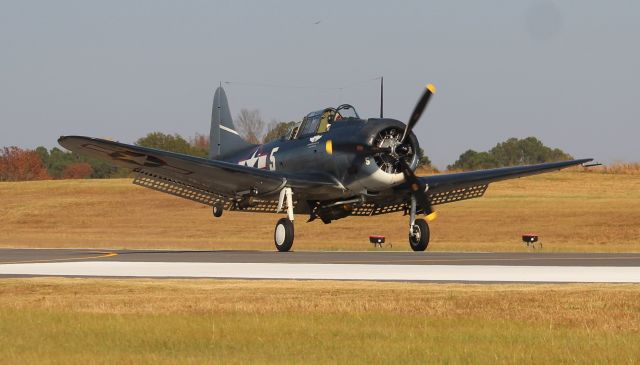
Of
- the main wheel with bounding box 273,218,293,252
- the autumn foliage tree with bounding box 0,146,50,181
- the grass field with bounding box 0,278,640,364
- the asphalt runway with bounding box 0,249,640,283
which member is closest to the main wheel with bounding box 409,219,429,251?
the asphalt runway with bounding box 0,249,640,283

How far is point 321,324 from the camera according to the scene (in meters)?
14.2

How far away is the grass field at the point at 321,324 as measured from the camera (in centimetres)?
1175

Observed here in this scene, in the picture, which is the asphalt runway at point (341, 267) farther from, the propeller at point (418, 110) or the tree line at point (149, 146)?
the tree line at point (149, 146)

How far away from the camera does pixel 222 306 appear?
16297mm

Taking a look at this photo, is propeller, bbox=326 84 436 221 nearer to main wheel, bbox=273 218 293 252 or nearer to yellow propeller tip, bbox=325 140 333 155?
yellow propeller tip, bbox=325 140 333 155

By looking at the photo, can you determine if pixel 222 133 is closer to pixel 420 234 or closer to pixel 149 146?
pixel 420 234

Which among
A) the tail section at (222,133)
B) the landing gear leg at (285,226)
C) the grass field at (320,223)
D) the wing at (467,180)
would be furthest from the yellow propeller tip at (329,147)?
the grass field at (320,223)

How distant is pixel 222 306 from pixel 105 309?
1630 mm

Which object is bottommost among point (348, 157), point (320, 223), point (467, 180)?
point (320, 223)

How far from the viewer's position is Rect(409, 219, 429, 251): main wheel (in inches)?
1372

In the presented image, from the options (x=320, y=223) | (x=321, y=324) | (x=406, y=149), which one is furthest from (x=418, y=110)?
(x=320, y=223)

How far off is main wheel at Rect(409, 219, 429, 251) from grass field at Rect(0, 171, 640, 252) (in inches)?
A: 334

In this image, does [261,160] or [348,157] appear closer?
[348,157]

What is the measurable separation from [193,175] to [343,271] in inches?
460
